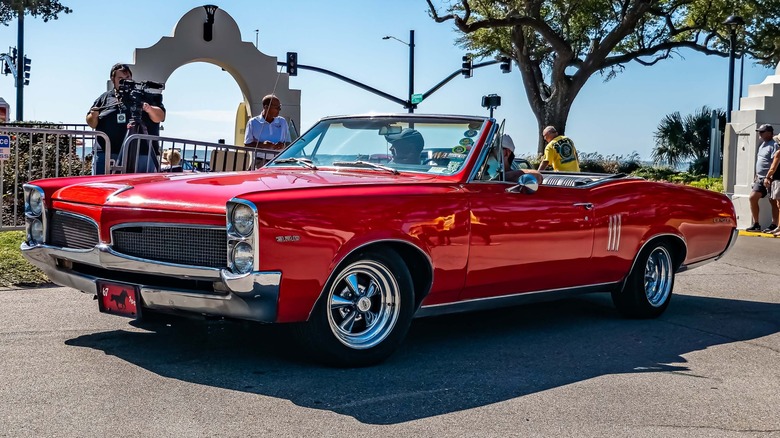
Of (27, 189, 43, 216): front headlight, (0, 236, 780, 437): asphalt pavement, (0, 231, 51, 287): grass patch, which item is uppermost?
(27, 189, 43, 216): front headlight

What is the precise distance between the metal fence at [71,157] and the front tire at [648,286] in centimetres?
403

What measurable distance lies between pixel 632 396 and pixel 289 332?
6.16 feet

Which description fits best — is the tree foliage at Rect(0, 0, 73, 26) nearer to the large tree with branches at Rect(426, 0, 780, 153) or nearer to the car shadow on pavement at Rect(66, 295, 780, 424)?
the large tree with branches at Rect(426, 0, 780, 153)

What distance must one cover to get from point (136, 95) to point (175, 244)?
511 cm

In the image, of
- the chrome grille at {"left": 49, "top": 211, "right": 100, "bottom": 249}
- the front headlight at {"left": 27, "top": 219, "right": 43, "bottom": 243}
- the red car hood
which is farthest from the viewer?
the front headlight at {"left": 27, "top": 219, "right": 43, "bottom": 243}

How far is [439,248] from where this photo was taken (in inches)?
229

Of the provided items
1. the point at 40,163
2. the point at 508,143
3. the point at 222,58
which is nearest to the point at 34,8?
the point at 222,58

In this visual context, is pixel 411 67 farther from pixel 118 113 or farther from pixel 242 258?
pixel 242 258

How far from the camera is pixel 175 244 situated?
525 centimetres

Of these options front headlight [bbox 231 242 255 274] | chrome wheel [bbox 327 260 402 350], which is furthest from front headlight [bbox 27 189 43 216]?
chrome wheel [bbox 327 260 402 350]

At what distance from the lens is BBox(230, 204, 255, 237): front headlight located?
496 centimetres

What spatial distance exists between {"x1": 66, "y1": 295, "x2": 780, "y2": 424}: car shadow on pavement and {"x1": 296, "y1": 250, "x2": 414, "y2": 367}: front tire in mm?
113

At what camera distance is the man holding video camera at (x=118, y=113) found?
9.99 meters

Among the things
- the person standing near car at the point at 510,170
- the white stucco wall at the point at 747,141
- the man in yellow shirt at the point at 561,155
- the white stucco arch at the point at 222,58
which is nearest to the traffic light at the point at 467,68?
the white stucco arch at the point at 222,58
